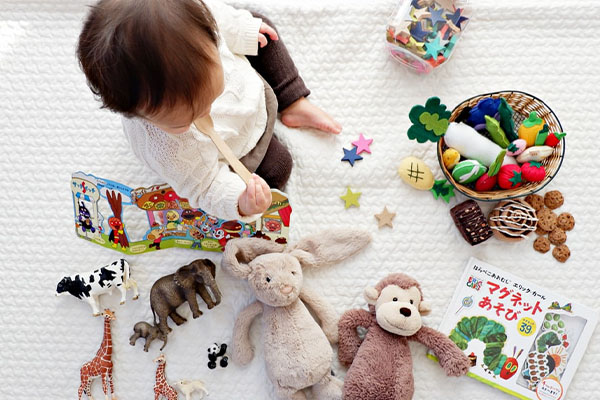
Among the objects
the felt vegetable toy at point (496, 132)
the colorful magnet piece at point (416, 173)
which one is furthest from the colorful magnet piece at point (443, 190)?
the felt vegetable toy at point (496, 132)

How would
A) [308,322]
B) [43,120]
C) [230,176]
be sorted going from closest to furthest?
[230,176]
[308,322]
[43,120]

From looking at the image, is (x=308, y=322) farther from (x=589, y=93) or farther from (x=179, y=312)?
(x=589, y=93)

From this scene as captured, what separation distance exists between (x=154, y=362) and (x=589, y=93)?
1.00 meters

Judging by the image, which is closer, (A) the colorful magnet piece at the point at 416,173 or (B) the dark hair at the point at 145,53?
(B) the dark hair at the point at 145,53

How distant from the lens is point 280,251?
999 millimetres

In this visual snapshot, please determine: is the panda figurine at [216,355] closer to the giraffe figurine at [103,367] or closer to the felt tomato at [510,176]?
the giraffe figurine at [103,367]

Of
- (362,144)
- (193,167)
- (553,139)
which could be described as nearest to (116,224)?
(193,167)

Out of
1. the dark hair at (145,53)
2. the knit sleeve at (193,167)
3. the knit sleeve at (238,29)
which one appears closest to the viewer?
the dark hair at (145,53)

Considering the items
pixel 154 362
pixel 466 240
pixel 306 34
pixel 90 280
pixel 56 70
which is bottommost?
pixel 154 362

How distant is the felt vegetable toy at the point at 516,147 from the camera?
0.95 m

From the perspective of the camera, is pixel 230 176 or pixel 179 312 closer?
pixel 230 176

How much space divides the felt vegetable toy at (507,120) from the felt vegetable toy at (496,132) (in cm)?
1

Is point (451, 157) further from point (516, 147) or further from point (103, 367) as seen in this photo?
point (103, 367)

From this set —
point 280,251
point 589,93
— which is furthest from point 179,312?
point 589,93
